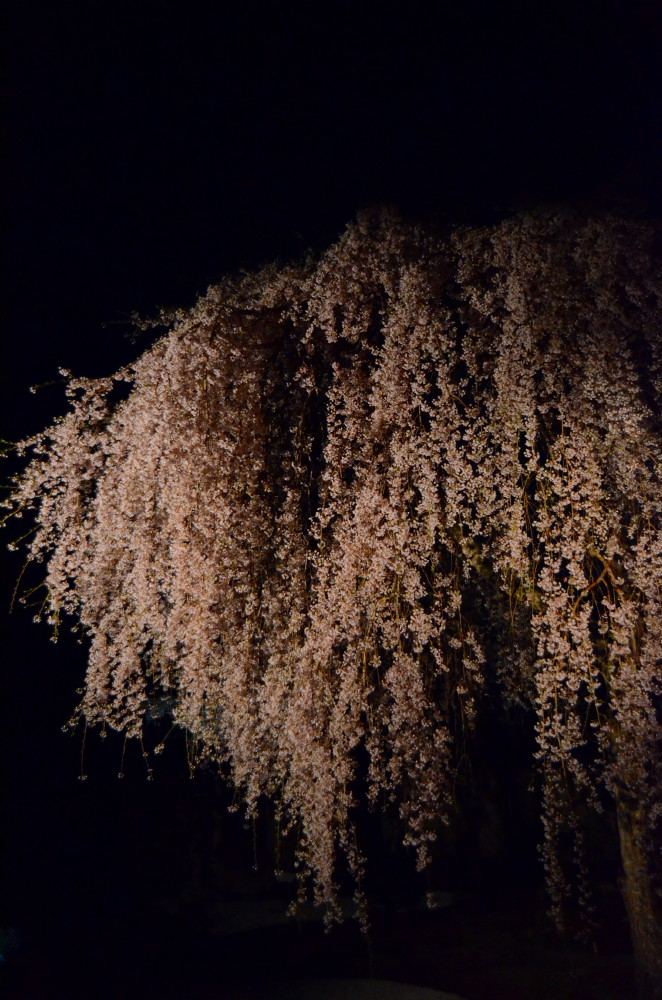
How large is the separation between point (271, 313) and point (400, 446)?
955 millimetres

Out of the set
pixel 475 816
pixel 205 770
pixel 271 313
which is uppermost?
pixel 271 313

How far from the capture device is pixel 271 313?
309cm

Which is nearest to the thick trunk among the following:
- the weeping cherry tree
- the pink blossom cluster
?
the weeping cherry tree

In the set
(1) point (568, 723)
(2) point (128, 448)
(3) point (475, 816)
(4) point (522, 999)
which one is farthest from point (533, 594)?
(3) point (475, 816)

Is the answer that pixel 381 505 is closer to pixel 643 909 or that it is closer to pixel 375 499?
pixel 375 499

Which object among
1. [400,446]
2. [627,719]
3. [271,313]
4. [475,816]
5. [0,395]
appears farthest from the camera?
[475,816]

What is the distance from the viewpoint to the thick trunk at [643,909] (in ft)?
10.4

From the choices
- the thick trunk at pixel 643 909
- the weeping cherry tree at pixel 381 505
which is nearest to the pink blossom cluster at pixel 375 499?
the weeping cherry tree at pixel 381 505

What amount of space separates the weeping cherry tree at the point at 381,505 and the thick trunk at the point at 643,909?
0.5 inches

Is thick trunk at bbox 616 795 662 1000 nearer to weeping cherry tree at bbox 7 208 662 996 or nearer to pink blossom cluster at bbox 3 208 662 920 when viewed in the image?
weeping cherry tree at bbox 7 208 662 996

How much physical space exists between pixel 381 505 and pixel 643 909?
2359 millimetres

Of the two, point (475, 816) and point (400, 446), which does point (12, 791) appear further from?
point (400, 446)

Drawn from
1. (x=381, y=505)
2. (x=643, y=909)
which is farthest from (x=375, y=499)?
(x=643, y=909)

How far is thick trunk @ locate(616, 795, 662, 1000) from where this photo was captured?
3.18 meters
